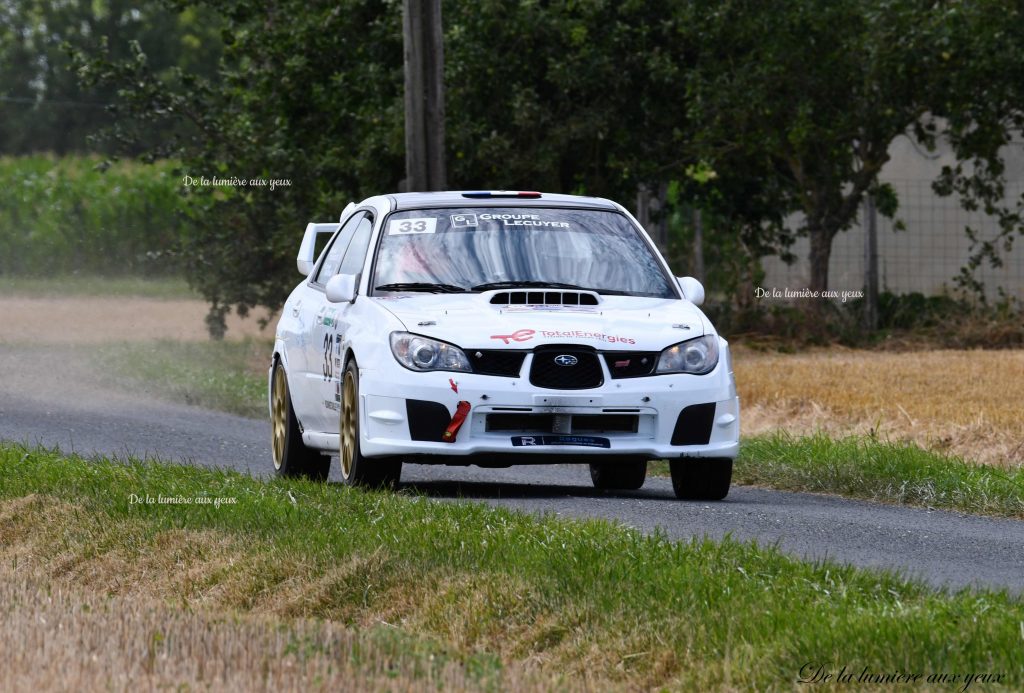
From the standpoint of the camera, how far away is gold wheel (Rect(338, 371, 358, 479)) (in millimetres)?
10586

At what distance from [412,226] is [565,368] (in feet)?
5.42

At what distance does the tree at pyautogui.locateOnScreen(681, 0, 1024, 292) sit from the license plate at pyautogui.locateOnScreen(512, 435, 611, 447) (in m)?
14.1

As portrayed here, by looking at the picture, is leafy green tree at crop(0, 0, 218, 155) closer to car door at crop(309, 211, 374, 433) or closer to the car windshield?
car door at crop(309, 211, 374, 433)

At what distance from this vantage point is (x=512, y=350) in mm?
10094

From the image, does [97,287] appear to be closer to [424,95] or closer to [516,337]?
[424,95]

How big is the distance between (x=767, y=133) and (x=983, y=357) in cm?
487

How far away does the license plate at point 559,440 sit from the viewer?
→ 10180 mm

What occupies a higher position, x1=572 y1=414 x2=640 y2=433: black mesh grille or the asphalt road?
x1=572 y1=414 x2=640 y2=433: black mesh grille

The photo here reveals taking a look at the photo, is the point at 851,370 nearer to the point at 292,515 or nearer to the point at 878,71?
the point at 878,71

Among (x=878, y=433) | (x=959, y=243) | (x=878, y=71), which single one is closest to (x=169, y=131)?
(x=959, y=243)

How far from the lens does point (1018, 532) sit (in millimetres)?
9883

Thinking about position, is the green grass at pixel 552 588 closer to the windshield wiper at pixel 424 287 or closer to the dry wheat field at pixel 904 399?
the windshield wiper at pixel 424 287

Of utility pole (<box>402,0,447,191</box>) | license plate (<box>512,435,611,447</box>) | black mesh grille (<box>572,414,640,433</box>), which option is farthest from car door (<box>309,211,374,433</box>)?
utility pole (<box>402,0,447,191</box>)

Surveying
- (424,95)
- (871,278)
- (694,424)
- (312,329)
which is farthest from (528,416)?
(871,278)
